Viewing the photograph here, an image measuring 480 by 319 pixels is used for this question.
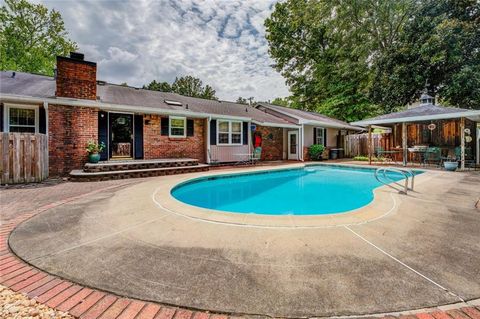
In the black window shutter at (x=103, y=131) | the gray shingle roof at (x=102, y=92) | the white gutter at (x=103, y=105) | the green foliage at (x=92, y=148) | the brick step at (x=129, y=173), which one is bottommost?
the brick step at (x=129, y=173)

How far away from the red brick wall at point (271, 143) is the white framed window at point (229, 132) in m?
2.09

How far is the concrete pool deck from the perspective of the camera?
1943mm

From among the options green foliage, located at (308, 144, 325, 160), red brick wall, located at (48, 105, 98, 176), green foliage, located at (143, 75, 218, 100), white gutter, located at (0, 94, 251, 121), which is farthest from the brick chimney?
green foliage, located at (143, 75, 218, 100)

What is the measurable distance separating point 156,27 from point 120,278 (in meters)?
12.9

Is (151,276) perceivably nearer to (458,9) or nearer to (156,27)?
(156,27)

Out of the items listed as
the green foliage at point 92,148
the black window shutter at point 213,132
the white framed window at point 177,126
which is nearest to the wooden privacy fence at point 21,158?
the green foliage at point 92,148

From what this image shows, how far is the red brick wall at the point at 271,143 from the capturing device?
53.2ft

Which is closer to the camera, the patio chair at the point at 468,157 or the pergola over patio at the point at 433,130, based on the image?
the pergola over patio at the point at 433,130

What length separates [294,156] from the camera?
17.2m

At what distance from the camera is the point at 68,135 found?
29.4ft

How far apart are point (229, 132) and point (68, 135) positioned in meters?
7.88

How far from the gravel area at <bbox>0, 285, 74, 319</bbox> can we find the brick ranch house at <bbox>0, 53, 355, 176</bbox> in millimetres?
8529

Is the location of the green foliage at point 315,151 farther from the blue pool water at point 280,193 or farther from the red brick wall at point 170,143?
the red brick wall at point 170,143

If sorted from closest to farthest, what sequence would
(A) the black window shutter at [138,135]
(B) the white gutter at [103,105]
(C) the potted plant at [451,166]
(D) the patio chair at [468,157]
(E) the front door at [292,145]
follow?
(B) the white gutter at [103,105]
(C) the potted plant at [451,166]
(A) the black window shutter at [138,135]
(D) the patio chair at [468,157]
(E) the front door at [292,145]
